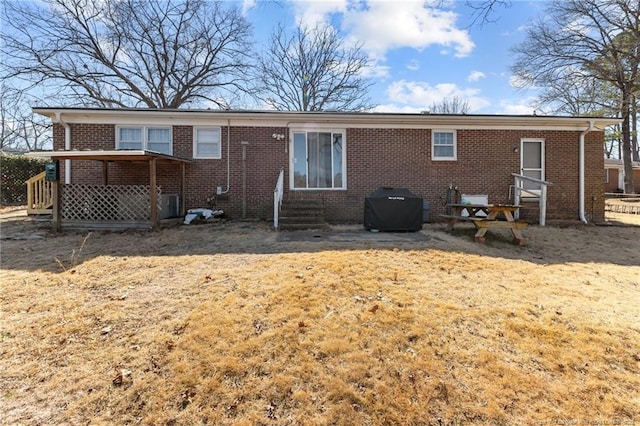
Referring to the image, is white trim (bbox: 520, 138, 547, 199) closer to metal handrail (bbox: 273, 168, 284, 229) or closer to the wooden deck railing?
metal handrail (bbox: 273, 168, 284, 229)

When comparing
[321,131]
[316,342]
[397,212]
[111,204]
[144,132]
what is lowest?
[316,342]

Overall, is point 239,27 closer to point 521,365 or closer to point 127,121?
point 127,121

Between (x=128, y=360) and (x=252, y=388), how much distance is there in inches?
45.0

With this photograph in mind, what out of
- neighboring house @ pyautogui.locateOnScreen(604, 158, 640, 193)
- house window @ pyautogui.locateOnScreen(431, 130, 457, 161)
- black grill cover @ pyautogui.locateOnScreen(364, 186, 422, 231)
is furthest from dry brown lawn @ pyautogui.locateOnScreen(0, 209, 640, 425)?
neighboring house @ pyautogui.locateOnScreen(604, 158, 640, 193)

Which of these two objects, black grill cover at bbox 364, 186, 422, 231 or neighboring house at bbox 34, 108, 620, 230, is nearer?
black grill cover at bbox 364, 186, 422, 231

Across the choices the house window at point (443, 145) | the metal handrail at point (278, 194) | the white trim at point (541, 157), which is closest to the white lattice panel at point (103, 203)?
the metal handrail at point (278, 194)

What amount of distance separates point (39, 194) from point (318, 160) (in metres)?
9.08

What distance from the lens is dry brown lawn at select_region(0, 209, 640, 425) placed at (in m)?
2.36

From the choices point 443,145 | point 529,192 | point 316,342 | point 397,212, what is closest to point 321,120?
point 397,212

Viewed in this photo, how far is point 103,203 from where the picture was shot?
29.3 ft

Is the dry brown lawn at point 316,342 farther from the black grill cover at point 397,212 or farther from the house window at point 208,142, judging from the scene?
the house window at point 208,142

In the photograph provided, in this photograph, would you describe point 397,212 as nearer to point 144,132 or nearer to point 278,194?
point 278,194

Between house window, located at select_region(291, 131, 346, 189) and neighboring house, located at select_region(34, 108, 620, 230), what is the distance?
3cm

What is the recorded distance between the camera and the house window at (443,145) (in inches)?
426
